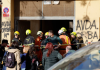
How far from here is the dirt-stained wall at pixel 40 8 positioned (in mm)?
9078

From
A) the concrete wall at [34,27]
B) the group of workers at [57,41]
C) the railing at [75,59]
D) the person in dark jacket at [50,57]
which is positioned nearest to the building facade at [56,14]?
the group of workers at [57,41]

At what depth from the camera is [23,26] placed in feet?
33.5

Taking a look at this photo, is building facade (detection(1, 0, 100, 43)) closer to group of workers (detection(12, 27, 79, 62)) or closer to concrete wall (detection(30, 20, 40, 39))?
group of workers (detection(12, 27, 79, 62))

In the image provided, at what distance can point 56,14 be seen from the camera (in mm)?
9125

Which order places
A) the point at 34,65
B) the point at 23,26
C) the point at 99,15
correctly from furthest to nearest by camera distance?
the point at 23,26, the point at 99,15, the point at 34,65

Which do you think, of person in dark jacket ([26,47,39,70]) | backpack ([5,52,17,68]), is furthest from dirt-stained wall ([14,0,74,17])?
backpack ([5,52,17,68])

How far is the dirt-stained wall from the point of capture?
9.08 metres

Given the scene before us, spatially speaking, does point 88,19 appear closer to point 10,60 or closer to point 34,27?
point 34,27

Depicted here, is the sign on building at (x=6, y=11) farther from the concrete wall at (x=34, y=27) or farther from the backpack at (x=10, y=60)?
the backpack at (x=10, y=60)

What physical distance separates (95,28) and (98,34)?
0.35m

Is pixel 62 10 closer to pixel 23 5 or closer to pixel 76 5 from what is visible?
pixel 76 5

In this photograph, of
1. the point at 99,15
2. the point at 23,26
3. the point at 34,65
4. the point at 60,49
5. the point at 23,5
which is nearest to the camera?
the point at 34,65

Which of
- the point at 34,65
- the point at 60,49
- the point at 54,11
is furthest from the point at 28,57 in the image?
the point at 54,11

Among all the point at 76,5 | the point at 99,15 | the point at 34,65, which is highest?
the point at 76,5
